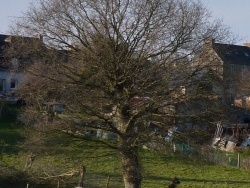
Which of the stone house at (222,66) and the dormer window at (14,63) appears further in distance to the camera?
the dormer window at (14,63)

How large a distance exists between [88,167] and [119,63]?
1152cm

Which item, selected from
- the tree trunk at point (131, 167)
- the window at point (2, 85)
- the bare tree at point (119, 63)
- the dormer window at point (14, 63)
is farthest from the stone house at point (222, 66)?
the window at point (2, 85)

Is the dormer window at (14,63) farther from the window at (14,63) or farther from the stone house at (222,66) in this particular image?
the stone house at (222,66)

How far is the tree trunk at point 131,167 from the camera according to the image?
55.5 feet

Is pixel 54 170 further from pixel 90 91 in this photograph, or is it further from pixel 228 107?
pixel 228 107

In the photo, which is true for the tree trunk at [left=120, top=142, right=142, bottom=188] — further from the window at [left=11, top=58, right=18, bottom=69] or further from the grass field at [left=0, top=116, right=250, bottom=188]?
the window at [left=11, top=58, right=18, bottom=69]

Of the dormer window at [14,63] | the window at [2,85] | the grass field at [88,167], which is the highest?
the window at [2,85]

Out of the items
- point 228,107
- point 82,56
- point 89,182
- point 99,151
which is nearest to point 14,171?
point 89,182

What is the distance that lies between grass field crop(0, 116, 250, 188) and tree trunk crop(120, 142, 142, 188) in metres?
0.86

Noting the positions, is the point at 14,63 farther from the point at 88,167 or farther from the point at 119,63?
the point at 88,167

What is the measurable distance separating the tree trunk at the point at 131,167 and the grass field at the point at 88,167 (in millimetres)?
862

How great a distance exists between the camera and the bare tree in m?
16.2

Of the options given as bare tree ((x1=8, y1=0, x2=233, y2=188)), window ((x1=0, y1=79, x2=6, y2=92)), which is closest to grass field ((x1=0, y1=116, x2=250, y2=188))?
bare tree ((x1=8, y1=0, x2=233, y2=188))

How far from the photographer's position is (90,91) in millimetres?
16859
